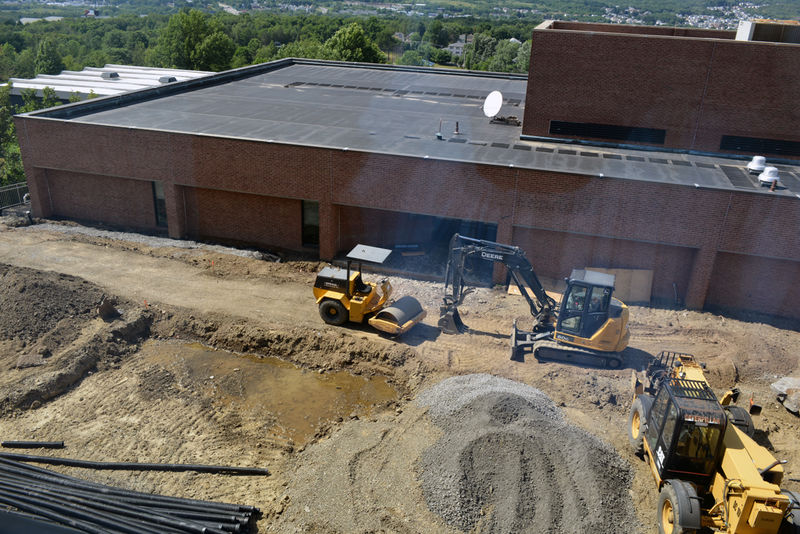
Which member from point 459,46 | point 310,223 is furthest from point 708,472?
point 459,46

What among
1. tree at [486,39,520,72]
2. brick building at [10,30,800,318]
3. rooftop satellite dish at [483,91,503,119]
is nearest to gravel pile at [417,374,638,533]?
brick building at [10,30,800,318]

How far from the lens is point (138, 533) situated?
11.1 meters

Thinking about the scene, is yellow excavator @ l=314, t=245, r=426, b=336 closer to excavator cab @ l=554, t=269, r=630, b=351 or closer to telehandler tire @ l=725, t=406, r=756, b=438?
excavator cab @ l=554, t=269, r=630, b=351

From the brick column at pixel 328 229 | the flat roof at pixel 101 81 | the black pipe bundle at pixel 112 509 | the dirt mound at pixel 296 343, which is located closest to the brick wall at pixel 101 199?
the brick column at pixel 328 229

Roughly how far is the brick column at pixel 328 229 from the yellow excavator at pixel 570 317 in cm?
671

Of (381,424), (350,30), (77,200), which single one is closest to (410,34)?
(350,30)

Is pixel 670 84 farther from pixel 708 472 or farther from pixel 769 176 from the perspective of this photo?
pixel 708 472

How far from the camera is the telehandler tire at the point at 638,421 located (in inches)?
544

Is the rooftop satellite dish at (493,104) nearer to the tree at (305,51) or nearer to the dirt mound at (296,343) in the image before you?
the dirt mound at (296,343)

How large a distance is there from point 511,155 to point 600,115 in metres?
4.37

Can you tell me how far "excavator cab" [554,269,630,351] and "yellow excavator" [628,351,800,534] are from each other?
165 inches

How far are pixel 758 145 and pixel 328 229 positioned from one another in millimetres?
16603

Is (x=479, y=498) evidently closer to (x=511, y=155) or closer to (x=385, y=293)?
(x=385, y=293)

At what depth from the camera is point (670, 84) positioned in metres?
24.1
